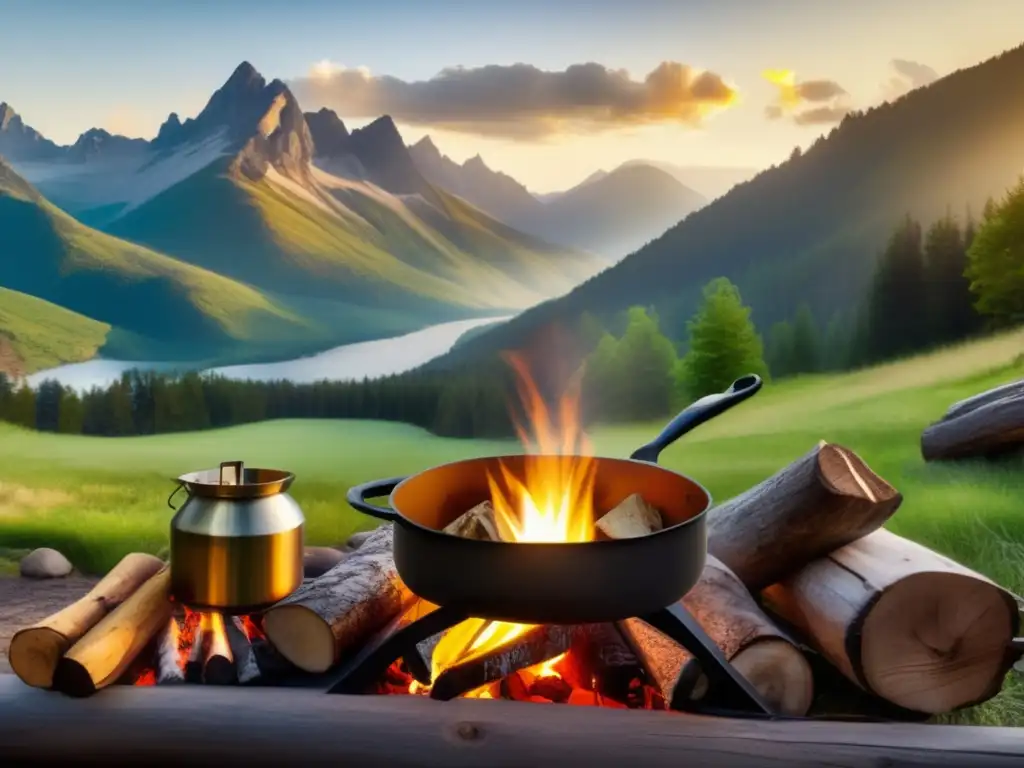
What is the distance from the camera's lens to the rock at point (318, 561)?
2.80m

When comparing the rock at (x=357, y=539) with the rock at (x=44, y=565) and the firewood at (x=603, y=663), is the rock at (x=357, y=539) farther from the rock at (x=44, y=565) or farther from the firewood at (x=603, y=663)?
the firewood at (x=603, y=663)

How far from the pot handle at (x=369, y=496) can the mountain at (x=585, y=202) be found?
8.43 feet

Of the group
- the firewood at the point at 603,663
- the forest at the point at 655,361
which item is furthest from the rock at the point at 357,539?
the firewood at the point at 603,663

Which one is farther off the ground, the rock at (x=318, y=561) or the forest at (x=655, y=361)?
the forest at (x=655, y=361)

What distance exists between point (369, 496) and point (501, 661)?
0.40 meters

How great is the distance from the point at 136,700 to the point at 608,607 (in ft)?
2.87

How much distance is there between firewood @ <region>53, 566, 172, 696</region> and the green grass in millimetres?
1868

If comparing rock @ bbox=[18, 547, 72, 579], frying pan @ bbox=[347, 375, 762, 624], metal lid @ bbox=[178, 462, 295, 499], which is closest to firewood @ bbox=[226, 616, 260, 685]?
metal lid @ bbox=[178, 462, 295, 499]

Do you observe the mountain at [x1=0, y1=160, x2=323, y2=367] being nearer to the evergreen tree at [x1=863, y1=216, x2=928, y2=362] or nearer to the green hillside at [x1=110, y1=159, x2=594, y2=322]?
the green hillside at [x1=110, y1=159, x2=594, y2=322]

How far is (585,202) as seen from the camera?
4207mm

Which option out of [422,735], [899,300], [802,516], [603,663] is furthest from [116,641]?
[899,300]

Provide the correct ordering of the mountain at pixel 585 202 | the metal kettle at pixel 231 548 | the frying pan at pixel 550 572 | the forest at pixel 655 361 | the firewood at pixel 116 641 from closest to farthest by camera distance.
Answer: the frying pan at pixel 550 572, the firewood at pixel 116 641, the metal kettle at pixel 231 548, the forest at pixel 655 361, the mountain at pixel 585 202

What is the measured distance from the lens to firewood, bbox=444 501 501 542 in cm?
173

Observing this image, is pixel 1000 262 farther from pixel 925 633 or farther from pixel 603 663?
pixel 603 663
